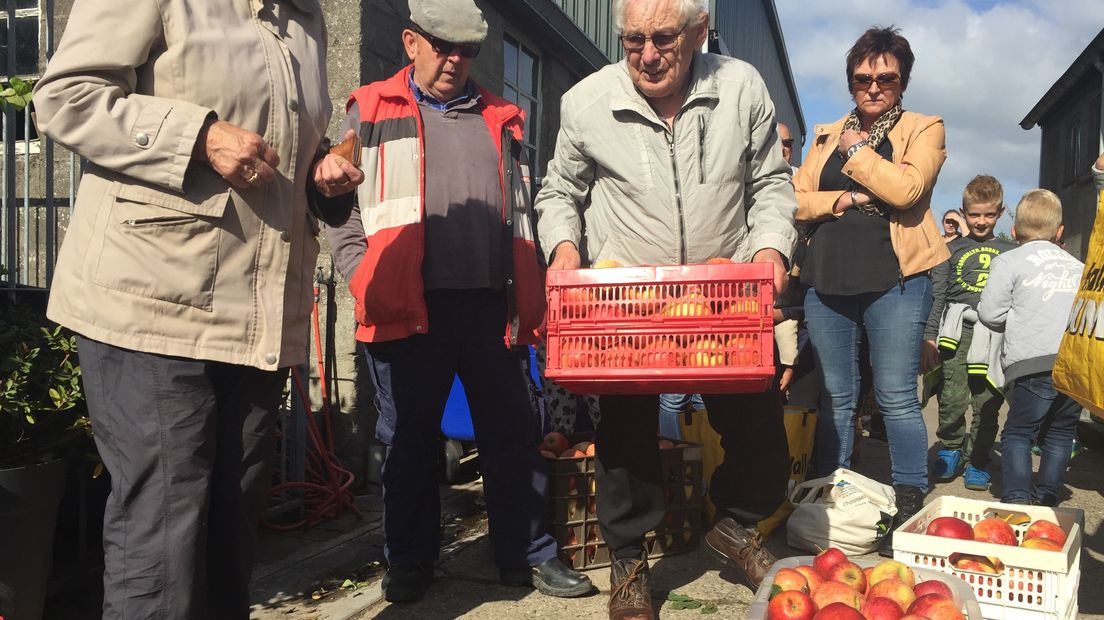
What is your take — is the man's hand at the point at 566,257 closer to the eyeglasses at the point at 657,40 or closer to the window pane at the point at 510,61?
the eyeglasses at the point at 657,40

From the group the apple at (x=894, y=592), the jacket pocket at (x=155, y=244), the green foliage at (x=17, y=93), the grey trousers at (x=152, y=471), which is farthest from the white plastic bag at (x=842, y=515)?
the green foliage at (x=17, y=93)

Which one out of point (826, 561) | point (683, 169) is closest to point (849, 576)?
point (826, 561)

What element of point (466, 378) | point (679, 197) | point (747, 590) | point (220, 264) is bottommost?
point (747, 590)

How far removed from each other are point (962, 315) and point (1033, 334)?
2222mm

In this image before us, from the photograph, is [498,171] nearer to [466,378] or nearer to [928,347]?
[466,378]

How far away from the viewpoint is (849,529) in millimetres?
4141

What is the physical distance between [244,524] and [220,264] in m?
0.71

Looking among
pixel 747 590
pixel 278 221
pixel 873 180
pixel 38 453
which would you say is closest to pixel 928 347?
pixel 873 180

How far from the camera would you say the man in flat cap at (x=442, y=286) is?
11.4ft

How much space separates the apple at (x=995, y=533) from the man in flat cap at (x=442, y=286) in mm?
1489

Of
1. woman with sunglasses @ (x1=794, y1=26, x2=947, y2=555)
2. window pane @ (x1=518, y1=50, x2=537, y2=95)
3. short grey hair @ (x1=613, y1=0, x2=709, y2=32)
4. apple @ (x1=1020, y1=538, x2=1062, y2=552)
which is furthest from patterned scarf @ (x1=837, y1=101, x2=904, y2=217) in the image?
window pane @ (x1=518, y1=50, x2=537, y2=95)

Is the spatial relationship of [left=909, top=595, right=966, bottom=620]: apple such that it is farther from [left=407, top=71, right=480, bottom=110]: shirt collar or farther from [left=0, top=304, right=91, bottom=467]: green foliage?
[left=0, top=304, right=91, bottom=467]: green foliage

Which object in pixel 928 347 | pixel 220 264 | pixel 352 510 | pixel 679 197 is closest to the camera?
pixel 220 264

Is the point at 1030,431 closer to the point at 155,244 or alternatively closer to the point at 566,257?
the point at 566,257
